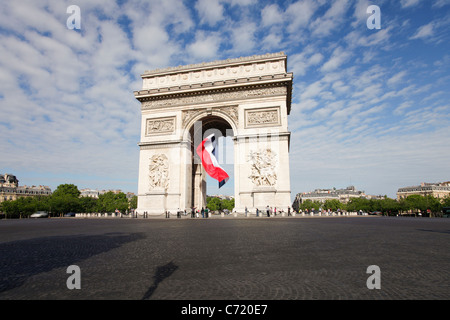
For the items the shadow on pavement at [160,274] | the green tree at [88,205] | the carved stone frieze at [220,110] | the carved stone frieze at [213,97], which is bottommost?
the green tree at [88,205]

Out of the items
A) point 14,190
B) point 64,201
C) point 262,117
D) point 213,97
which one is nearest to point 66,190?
point 64,201

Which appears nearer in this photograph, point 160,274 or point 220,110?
point 160,274

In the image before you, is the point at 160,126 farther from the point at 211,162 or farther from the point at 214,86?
the point at 214,86

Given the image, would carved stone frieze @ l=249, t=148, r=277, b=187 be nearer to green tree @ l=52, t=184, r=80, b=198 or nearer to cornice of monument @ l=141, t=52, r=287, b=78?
cornice of monument @ l=141, t=52, r=287, b=78

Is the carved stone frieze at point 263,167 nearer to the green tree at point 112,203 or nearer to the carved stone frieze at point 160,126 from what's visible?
the carved stone frieze at point 160,126

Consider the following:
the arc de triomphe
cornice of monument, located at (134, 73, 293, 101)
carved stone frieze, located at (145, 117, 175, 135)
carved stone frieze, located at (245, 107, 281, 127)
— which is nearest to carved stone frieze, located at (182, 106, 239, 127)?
the arc de triomphe

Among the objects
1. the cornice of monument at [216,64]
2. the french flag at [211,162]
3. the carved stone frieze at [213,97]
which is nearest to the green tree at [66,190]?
the carved stone frieze at [213,97]
